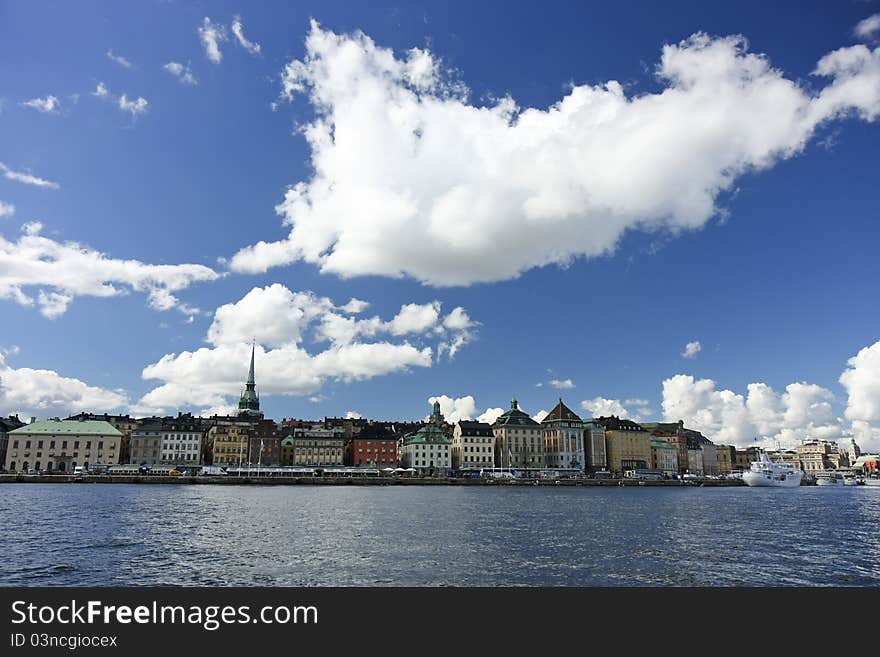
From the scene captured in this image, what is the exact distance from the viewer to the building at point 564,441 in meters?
178

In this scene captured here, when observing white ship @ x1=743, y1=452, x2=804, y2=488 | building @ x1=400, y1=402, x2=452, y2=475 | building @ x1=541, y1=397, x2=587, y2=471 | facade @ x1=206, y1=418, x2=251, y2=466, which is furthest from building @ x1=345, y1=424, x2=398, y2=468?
white ship @ x1=743, y1=452, x2=804, y2=488

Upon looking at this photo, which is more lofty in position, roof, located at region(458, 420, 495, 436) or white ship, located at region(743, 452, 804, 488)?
roof, located at region(458, 420, 495, 436)

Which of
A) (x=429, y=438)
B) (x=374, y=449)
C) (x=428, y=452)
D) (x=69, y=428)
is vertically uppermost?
(x=69, y=428)

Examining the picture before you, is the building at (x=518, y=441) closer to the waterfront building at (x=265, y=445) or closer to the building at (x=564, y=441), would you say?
the building at (x=564, y=441)

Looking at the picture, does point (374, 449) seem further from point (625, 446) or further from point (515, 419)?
point (625, 446)

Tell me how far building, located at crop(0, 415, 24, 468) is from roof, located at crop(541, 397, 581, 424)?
140 meters

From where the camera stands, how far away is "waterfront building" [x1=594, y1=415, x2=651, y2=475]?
618ft

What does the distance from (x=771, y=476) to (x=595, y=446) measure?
1799 inches

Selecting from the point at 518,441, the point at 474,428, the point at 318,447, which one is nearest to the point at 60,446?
the point at 318,447

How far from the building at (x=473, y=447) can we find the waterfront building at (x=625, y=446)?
121 feet

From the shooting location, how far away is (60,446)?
148 m

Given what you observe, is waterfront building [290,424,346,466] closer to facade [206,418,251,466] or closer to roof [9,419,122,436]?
facade [206,418,251,466]
